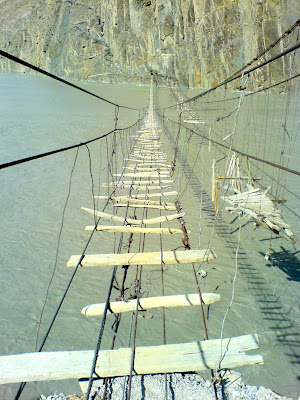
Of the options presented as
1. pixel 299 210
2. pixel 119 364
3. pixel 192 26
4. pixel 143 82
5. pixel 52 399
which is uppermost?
pixel 192 26

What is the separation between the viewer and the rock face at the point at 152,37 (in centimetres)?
3725

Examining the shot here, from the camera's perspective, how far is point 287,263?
17.1ft

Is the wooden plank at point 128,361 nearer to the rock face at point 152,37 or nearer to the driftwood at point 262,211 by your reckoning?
the driftwood at point 262,211

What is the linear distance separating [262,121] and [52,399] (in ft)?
58.6

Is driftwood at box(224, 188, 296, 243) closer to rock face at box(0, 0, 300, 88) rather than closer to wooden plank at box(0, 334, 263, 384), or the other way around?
wooden plank at box(0, 334, 263, 384)

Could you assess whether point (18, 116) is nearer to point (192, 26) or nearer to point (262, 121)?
point (262, 121)

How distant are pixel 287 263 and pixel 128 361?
3.94 metres

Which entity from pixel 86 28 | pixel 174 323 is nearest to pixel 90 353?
pixel 174 323

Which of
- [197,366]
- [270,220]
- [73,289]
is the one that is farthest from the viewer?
[73,289]

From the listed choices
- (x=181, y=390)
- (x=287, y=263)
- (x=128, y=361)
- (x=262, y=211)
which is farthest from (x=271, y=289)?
(x=128, y=361)

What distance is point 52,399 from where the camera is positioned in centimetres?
310

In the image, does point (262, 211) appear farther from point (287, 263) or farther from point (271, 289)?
point (287, 263)

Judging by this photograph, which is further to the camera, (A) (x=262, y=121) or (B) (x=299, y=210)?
(A) (x=262, y=121)

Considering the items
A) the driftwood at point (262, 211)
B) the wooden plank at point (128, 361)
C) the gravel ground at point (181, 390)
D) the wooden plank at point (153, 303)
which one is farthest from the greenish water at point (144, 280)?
the wooden plank at point (128, 361)
